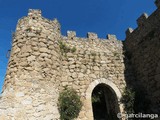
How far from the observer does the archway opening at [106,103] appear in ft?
24.6

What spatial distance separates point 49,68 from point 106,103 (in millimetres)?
3776

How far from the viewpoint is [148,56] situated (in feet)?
24.6

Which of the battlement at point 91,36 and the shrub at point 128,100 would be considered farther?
the battlement at point 91,36

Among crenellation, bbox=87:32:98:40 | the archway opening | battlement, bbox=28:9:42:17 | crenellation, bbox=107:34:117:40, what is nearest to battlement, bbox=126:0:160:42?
crenellation, bbox=107:34:117:40

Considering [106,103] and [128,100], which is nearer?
[128,100]

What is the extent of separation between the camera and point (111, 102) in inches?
306

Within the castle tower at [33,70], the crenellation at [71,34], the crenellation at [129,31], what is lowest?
the castle tower at [33,70]

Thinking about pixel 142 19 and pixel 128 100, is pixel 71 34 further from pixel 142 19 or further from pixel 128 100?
pixel 128 100

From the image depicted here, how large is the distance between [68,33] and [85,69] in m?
1.92

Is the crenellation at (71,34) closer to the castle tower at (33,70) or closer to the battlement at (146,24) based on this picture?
the castle tower at (33,70)

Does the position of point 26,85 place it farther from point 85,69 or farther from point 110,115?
point 110,115

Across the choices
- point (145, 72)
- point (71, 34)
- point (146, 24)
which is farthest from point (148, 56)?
point (71, 34)

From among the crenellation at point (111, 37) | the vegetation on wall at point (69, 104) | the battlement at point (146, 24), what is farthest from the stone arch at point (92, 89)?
the battlement at point (146, 24)

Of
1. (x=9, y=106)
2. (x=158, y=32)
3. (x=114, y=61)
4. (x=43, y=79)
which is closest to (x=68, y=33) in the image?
(x=114, y=61)
